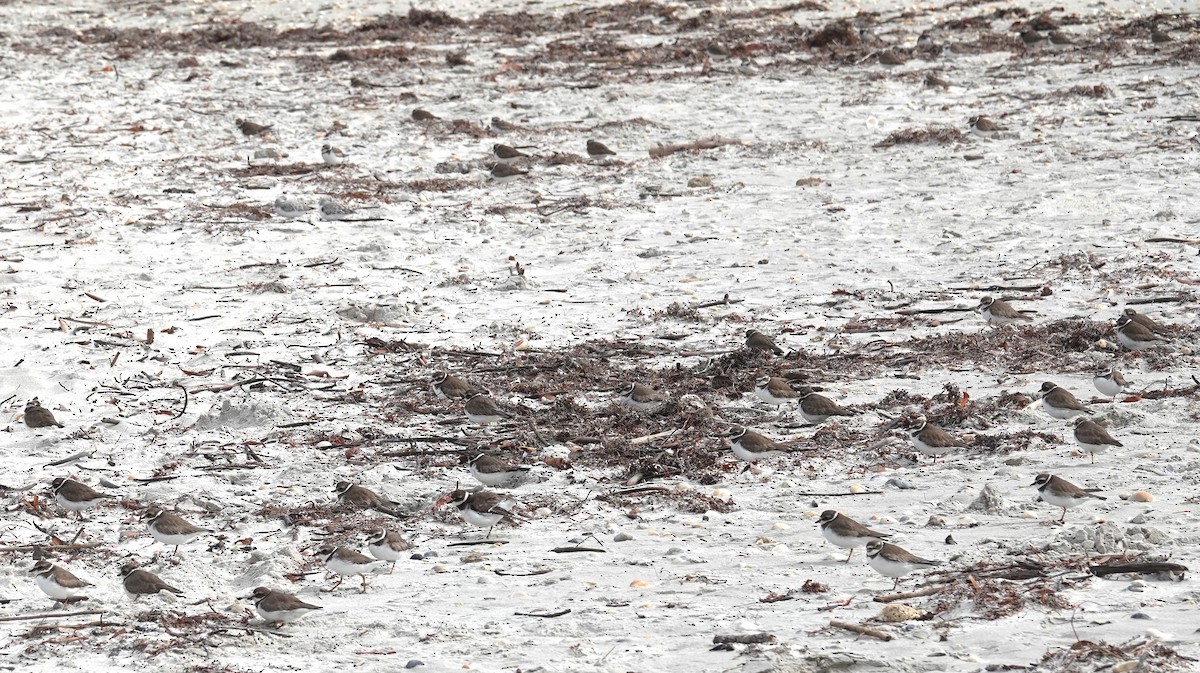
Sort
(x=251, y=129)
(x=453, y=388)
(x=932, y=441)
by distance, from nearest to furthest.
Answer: (x=932, y=441)
(x=453, y=388)
(x=251, y=129)

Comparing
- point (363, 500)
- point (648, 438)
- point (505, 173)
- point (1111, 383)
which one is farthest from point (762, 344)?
point (505, 173)

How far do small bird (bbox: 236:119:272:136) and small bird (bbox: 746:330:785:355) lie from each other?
7919 mm

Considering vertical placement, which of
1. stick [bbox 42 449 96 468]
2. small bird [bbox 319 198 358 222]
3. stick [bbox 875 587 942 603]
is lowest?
stick [bbox 42 449 96 468]

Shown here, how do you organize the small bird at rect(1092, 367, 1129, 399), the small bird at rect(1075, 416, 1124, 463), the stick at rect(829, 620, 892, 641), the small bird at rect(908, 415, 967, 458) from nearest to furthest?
the stick at rect(829, 620, 892, 641)
the small bird at rect(1075, 416, 1124, 463)
the small bird at rect(908, 415, 967, 458)
the small bird at rect(1092, 367, 1129, 399)

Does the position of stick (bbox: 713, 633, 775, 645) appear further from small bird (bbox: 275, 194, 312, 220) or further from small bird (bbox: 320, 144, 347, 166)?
small bird (bbox: 320, 144, 347, 166)

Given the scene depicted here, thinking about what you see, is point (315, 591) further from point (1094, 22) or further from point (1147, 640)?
point (1094, 22)

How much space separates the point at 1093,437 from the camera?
7.41 meters

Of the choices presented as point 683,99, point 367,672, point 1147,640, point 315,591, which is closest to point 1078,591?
point 1147,640

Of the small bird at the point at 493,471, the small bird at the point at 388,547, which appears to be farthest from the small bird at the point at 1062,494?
the small bird at the point at 388,547

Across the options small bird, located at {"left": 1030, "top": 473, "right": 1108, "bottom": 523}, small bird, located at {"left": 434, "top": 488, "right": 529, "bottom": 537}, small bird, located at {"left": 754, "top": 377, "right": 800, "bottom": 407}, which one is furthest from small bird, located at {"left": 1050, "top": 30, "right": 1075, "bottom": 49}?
small bird, located at {"left": 434, "top": 488, "right": 529, "bottom": 537}

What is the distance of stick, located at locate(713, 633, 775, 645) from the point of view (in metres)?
5.70

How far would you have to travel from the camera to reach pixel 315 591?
6676mm

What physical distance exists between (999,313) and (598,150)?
5.81 m

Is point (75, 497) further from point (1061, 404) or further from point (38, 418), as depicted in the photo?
point (1061, 404)
